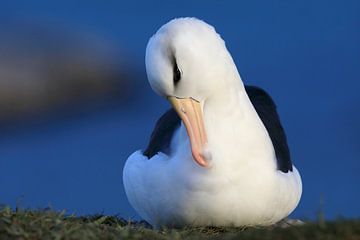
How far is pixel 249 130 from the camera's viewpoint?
5.94 metres

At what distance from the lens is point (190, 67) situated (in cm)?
546

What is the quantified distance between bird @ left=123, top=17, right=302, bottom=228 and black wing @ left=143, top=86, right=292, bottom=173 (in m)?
Answer: 0.02

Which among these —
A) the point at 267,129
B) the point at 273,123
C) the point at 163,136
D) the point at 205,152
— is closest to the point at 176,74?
the point at 205,152

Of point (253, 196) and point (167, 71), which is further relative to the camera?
point (253, 196)

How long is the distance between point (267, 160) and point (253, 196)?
26 cm

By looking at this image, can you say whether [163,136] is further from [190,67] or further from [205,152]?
[190,67]

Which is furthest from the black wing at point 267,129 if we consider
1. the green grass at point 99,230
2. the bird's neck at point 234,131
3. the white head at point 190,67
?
the green grass at point 99,230

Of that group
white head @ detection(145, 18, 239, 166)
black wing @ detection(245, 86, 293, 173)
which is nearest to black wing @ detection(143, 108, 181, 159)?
white head @ detection(145, 18, 239, 166)

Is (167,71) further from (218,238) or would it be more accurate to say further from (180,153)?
(218,238)

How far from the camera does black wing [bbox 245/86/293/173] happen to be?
244 inches

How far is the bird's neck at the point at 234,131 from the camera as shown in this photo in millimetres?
5805

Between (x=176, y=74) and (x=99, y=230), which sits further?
(x=176, y=74)

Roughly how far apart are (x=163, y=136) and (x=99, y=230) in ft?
5.28

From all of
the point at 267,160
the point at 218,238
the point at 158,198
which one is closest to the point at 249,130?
the point at 267,160
